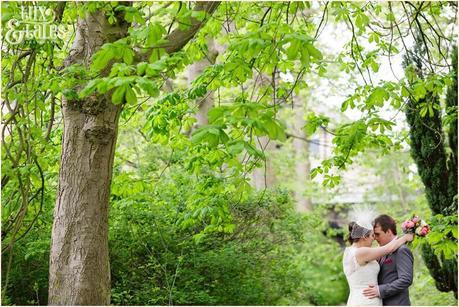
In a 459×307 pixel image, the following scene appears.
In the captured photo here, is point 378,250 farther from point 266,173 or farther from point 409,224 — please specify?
point 266,173

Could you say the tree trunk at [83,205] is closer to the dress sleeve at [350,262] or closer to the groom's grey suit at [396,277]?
the dress sleeve at [350,262]

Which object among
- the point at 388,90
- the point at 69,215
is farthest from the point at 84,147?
the point at 388,90

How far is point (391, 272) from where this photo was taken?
4582mm

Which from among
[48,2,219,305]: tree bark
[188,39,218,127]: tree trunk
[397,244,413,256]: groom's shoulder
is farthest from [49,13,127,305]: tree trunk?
[188,39,218,127]: tree trunk

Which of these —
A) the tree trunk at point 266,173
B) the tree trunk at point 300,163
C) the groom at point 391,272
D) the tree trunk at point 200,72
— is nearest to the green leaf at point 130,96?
the groom at point 391,272

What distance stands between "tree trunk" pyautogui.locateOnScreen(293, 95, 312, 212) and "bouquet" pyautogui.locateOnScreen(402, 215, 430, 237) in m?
9.00

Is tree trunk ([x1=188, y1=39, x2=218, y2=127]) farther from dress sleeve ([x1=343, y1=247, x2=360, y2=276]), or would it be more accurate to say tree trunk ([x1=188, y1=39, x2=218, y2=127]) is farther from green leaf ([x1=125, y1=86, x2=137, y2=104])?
green leaf ([x1=125, y1=86, x2=137, y2=104])

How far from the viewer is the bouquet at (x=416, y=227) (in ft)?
15.1

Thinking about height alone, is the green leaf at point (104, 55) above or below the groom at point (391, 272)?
above

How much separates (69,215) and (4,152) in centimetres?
65

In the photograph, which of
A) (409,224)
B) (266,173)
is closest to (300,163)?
(266,173)

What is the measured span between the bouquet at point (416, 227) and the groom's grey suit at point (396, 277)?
131 mm

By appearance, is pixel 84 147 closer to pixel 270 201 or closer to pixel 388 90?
pixel 388 90

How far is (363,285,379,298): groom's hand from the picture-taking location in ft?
14.8
